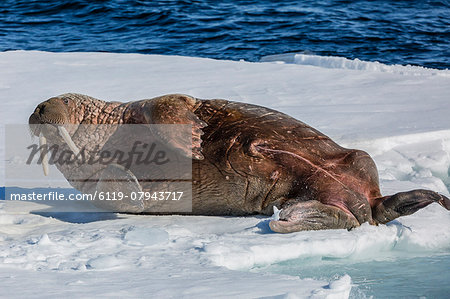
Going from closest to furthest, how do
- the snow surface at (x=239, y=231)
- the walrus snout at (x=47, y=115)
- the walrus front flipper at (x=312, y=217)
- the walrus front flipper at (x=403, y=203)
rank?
the snow surface at (x=239, y=231) < the walrus front flipper at (x=312, y=217) < the walrus front flipper at (x=403, y=203) < the walrus snout at (x=47, y=115)

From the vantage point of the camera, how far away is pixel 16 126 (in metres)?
6.77

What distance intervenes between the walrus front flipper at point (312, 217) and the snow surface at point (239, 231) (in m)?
0.08

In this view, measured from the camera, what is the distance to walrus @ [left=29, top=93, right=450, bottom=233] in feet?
14.0

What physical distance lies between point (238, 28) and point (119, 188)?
13.1 meters

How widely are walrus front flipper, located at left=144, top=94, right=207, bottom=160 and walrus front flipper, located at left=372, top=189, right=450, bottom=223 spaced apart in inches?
44.7

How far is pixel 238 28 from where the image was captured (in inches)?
666

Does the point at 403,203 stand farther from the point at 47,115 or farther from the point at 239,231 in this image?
the point at 47,115

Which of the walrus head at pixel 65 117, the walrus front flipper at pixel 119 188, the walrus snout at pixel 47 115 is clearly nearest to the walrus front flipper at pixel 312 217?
the walrus front flipper at pixel 119 188

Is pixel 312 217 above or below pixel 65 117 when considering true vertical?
below

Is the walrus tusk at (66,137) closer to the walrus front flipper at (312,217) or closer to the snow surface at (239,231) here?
the snow surface at (239,231)

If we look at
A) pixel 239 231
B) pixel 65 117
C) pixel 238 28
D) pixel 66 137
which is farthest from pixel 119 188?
pixel 238 28

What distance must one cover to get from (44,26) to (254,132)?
13893 mm

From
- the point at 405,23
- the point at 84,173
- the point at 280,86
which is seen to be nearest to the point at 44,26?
the point at 405,23

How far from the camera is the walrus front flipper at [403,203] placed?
421cm
